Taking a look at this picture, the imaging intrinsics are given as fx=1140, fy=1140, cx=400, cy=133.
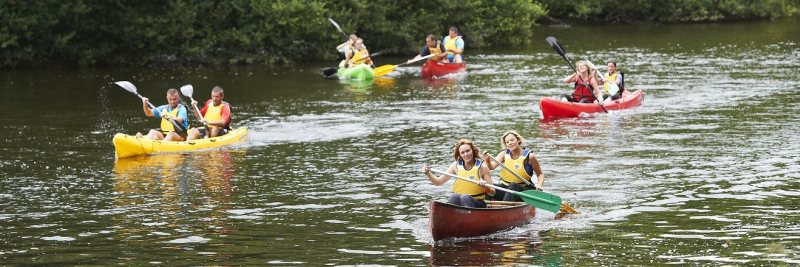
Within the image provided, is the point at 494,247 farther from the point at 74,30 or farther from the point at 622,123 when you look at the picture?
the point at 74,30

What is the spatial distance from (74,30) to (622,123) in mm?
18106

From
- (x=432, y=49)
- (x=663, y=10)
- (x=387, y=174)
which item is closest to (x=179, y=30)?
(x=432, y=49)

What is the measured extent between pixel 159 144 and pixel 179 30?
15754 mm

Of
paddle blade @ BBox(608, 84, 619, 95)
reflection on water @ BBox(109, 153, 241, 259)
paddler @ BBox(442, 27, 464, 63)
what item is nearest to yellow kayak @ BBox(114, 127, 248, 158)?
reflection on water @ BBox(109, 153, 241, 259)

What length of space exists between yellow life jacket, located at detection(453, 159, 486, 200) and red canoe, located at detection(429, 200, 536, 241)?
0.68 feet

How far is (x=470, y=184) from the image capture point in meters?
11.5

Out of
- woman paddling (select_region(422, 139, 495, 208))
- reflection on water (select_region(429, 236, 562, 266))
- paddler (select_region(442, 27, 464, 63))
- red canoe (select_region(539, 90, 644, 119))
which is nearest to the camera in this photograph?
reflection on water (select_region(429, 236, 562, 266))

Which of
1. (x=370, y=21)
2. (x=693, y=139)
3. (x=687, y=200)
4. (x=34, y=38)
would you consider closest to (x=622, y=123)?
(x=693, y=139)

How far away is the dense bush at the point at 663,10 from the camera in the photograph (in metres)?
50.2

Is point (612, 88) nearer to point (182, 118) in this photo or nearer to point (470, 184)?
point (182, 118)

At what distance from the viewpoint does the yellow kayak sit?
661 inches

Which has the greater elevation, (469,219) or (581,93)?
(581,93)

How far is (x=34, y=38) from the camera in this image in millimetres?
31891

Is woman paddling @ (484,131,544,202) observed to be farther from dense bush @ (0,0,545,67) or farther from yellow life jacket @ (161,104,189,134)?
dense bush @ (0,0,545,67)
